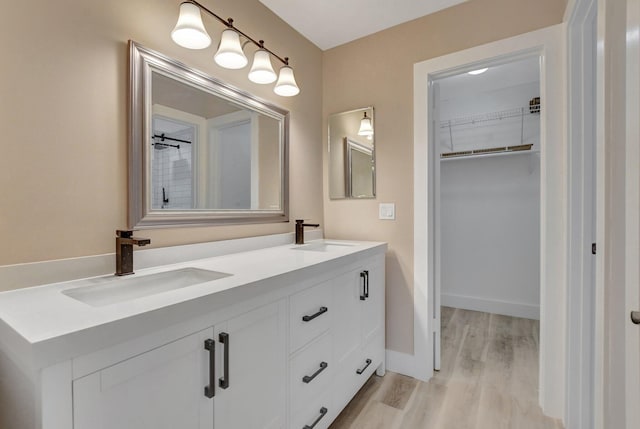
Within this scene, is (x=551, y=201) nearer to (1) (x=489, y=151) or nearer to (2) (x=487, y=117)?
(1) (x=489, y=151)

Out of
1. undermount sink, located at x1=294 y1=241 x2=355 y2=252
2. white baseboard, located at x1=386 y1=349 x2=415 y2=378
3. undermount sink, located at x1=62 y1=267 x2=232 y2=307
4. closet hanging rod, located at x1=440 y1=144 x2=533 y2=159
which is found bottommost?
white baseboard, located at x1=386 y1=349 x2=415 y2=378

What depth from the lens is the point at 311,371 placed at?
52.3 inches

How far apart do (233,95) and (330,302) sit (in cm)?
122

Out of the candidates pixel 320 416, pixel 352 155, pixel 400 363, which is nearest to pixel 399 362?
pixel 400 363

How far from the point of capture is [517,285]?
3.12m

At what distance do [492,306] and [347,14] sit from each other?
3050 millimetres

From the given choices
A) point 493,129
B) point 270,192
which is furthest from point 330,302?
point 493,129

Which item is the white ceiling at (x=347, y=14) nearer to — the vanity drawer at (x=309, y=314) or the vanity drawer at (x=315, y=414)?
the vanity drawer at (x=309, y=314)

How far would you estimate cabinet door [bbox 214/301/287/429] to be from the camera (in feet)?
3.01

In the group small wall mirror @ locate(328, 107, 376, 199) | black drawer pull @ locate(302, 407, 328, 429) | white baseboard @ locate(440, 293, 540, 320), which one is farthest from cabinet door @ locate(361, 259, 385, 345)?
white baseboard @ locate(440, 293, 540, 320)

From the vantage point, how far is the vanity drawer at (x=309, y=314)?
1.22m

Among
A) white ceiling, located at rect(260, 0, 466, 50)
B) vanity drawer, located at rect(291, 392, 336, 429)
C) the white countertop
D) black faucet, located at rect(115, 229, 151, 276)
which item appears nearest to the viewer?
the white countertop

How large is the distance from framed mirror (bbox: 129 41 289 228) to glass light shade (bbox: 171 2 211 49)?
12 cm

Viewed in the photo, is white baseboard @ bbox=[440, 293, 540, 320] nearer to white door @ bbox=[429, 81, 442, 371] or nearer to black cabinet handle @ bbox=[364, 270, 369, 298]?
white door @ bbox=[429, 81, 442, 371]
